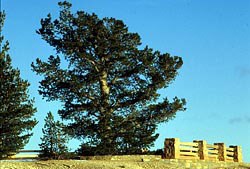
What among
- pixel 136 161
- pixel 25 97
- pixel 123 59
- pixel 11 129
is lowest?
pixel 136 161

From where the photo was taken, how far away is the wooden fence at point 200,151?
2998 centimetres

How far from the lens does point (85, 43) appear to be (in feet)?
117

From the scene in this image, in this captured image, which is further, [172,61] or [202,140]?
[172,61]

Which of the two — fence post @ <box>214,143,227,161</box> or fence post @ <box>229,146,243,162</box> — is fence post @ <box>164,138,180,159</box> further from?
fence post @ <box>229,146,243,162</box>

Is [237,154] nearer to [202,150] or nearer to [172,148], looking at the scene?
[202,150]

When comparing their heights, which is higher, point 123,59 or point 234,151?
point 123,59

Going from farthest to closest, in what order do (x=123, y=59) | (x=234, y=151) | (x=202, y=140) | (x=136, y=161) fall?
(x=234, y=151) < (x=123, y=59) < (x=202, y=140) < (x=136, y=161)

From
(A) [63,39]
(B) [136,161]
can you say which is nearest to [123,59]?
(A) [63,39]

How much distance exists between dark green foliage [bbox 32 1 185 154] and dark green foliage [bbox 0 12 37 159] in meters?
2.26

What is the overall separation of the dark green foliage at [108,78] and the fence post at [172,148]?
4.21 m

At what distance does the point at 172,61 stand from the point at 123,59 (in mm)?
3550

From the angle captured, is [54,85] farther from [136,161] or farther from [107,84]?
[136,161]

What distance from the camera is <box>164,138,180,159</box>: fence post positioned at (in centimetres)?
2983

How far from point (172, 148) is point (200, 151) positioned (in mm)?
3070
